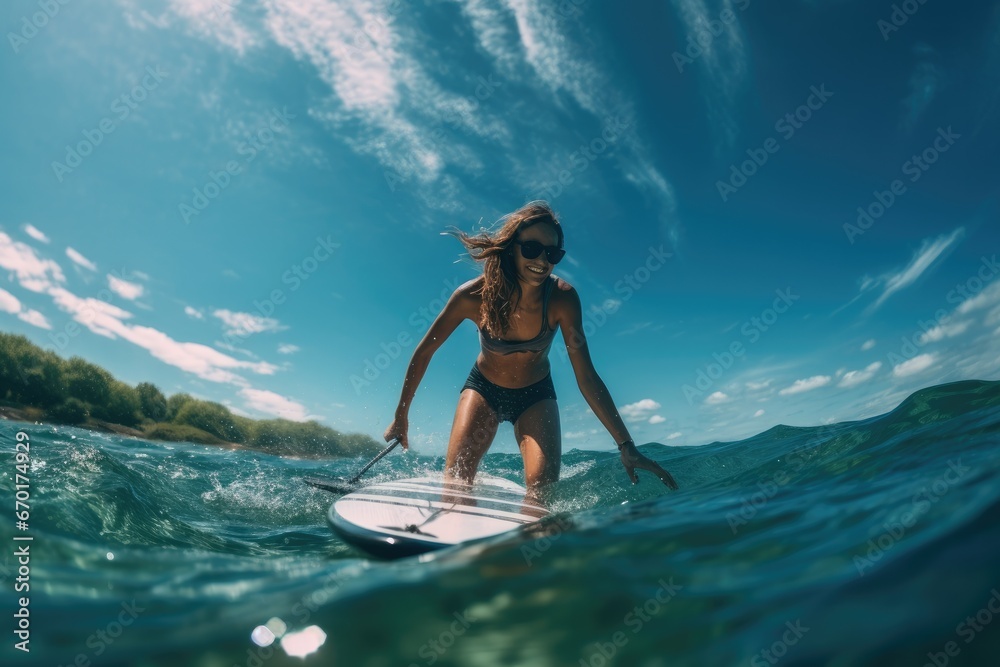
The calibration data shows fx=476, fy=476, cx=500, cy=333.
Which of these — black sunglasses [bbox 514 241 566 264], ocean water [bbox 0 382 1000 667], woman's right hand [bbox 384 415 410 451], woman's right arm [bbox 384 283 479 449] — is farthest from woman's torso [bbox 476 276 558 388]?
ocean water [bbox 0 382 1000 667]

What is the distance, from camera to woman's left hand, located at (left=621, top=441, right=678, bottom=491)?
12.4 ft

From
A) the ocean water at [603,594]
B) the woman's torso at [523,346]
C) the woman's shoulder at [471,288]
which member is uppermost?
the woman's shoulder at [471,288]

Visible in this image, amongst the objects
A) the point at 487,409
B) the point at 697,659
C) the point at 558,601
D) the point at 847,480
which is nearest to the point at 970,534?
the point at 697,659

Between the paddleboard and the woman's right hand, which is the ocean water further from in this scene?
the woman's right hand

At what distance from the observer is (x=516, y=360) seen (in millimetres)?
4871

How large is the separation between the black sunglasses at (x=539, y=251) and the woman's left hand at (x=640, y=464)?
1777 mm

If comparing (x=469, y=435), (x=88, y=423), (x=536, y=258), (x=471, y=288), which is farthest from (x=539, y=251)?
(x=88, y=423)

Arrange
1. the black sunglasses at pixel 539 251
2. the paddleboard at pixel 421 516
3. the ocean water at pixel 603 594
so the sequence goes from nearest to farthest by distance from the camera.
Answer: the ocean water at pixel 603 594 < the paddleboard at pixel 421 516 < the black sunglasses at pixel 539 251

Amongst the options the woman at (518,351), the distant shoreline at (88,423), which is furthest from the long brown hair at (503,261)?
the distant shoreline at (88,423)

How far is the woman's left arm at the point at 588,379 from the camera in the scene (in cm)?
409

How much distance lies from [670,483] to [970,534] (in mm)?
2229

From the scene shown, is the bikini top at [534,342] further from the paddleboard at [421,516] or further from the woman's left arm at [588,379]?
the paddleboard at [421,516]

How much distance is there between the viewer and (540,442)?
185 inches

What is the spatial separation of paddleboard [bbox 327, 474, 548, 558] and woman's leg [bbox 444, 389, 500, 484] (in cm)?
55
